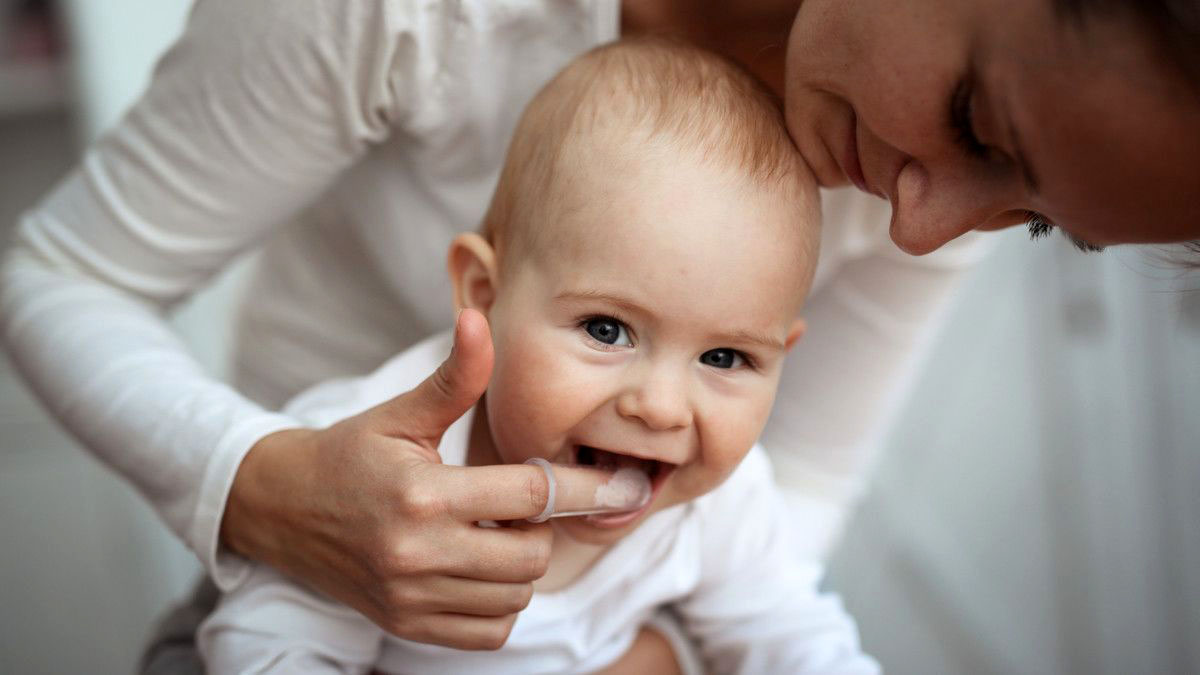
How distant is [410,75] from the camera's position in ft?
2.90

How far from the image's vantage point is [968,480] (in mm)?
2232

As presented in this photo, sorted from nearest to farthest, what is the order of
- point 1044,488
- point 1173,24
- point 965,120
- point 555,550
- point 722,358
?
point 1173,24 → point 965,120 → point 722,358 → point 555,550 → point 1044,488

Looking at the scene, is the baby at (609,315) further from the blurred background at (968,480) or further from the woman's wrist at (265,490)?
the blurred background at (968,480)

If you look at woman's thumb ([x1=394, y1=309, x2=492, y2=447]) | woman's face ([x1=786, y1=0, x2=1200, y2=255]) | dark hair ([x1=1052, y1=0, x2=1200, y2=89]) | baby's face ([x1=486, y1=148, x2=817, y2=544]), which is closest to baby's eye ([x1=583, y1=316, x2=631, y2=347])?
baby's face ([x1=486, y1=148, x2=817, y2=544])

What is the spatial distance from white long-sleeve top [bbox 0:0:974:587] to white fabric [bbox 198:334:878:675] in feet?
0.21

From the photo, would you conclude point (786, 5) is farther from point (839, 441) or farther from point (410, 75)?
point (839, 441)

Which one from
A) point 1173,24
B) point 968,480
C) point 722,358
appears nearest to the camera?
point 1173,24

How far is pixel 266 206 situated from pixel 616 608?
1.62 ft

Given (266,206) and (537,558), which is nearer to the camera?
(537,558)

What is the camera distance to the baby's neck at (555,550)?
906 mm

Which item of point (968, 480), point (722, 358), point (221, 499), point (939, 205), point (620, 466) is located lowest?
point (221, 499)

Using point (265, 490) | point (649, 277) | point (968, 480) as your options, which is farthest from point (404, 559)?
point (968, 480)

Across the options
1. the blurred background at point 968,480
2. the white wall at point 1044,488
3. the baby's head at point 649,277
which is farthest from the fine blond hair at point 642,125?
the blurred background at point 968,480

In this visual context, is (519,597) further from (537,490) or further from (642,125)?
(642,125)
